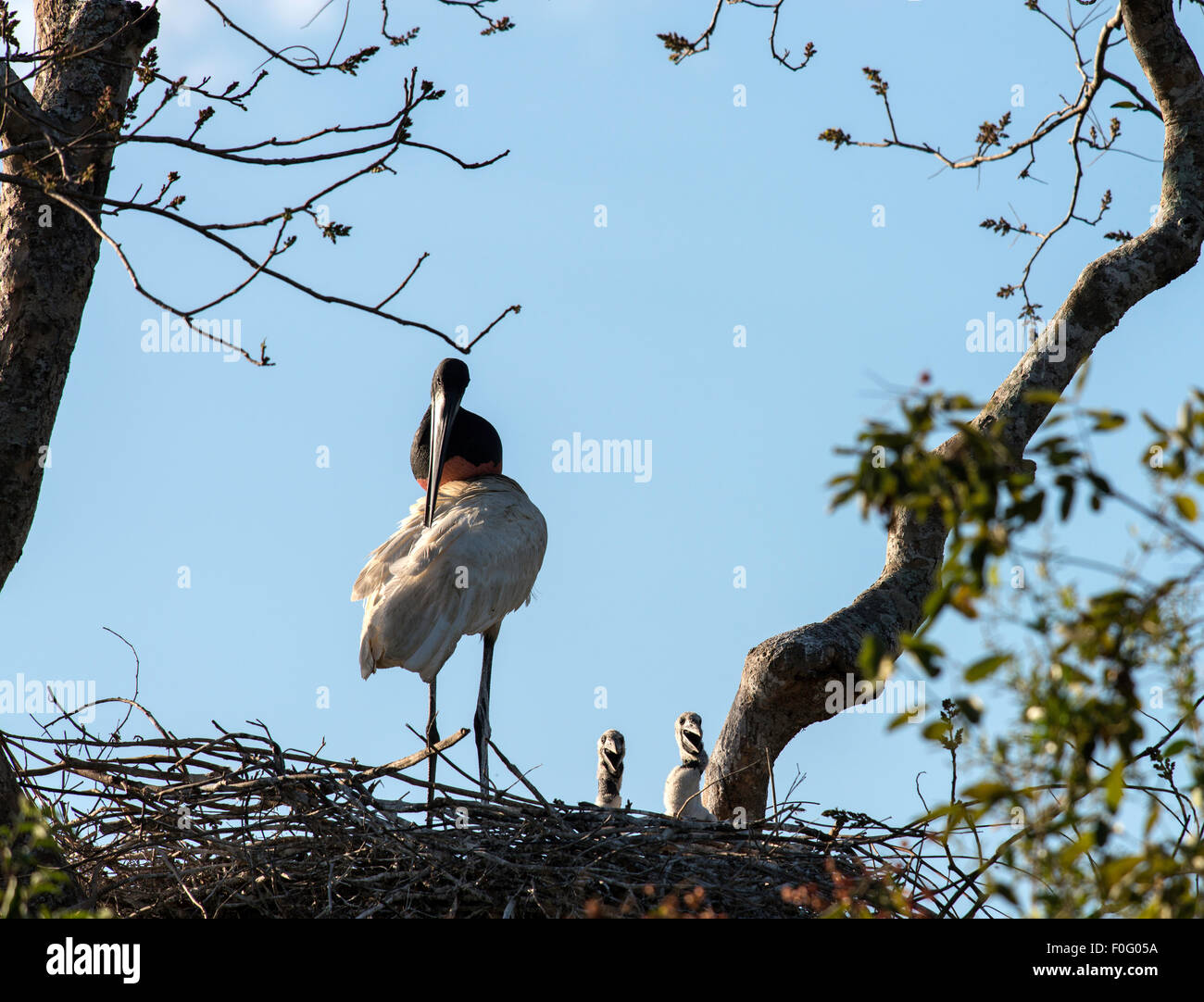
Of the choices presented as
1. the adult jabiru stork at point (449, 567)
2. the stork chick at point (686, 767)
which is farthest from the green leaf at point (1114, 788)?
the stork chick at point (686, 767)

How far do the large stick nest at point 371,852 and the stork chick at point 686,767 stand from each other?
2.56 m

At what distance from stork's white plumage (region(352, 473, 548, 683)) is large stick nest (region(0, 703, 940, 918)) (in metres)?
1.79

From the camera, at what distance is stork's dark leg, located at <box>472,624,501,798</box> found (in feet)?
23.9

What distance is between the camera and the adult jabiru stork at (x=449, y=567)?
6.45m

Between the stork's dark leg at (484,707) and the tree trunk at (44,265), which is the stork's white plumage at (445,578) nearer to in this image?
the stork's dark leg at (484,707)

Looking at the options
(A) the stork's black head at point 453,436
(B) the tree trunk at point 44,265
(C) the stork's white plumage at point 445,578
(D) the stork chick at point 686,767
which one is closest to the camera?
(B) the tree trunk at point 44,265

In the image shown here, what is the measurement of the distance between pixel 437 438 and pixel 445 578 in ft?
4.88

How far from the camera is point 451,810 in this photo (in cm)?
472

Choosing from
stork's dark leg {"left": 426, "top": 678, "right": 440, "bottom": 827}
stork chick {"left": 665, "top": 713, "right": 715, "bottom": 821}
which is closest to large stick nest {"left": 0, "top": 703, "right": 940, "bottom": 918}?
stork's dark leg {"left": 426, "top": 678, "right": 440, "bottom": 827}

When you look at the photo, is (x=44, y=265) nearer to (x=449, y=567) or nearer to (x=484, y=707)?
(x=449, y=567)

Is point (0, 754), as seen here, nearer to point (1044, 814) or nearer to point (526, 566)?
point (1044, 814)

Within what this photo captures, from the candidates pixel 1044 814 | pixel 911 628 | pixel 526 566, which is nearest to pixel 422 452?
pixel 526 566
